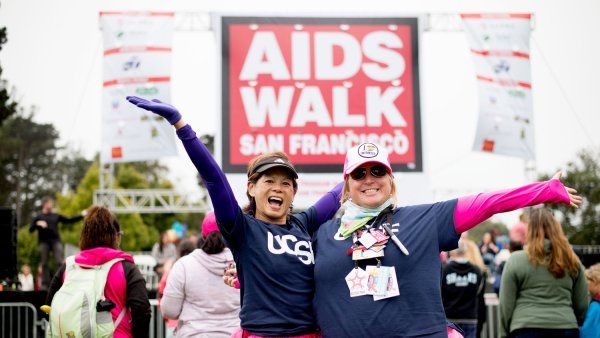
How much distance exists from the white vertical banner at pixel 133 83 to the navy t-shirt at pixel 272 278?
36.0ft

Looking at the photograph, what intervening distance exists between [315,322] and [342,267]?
33cm

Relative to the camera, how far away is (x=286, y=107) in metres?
13.6

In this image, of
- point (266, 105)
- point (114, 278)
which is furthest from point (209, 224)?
point (266, 105)

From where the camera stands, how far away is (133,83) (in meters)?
14.2

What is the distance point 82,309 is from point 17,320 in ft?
17.5

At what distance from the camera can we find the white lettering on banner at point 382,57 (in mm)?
13875

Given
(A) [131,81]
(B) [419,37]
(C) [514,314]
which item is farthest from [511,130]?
(C) [514,314]

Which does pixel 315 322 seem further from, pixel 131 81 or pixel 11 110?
pixel 11 110

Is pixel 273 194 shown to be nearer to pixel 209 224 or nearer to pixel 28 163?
pixel 209 224

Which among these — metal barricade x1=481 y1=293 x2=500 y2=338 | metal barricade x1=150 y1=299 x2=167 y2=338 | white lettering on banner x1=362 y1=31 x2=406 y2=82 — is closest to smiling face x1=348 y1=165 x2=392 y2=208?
metal barricade x1=150 y1=299 x2=167 y2=338

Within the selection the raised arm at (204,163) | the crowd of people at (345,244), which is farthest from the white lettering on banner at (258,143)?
the raised arm at (204,163)

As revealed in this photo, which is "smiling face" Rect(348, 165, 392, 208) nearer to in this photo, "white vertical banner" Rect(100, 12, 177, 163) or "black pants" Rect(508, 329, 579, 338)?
"black pants" Rect(508, 329, 579, 338)

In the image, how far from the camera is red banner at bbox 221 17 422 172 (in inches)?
533

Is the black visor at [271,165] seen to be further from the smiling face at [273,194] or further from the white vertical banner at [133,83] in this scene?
the white vertical banner at [133,83]
